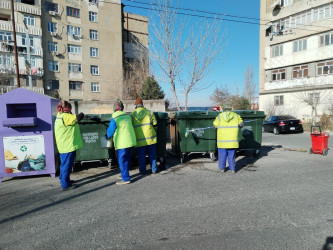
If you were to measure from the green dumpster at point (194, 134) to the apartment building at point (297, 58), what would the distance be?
53.5 feet

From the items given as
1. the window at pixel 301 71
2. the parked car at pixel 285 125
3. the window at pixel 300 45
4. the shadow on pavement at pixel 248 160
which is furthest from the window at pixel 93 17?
the shadow on pavement at pixel 248 160

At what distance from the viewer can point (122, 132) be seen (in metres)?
4.25

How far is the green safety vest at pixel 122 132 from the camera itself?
4.22m

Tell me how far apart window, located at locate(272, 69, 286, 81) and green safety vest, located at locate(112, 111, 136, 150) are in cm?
2429

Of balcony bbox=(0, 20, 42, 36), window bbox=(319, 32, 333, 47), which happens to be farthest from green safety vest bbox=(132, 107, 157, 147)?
balcony bbox=(0, 20, 42, 36)

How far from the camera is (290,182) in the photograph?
429 centimetres

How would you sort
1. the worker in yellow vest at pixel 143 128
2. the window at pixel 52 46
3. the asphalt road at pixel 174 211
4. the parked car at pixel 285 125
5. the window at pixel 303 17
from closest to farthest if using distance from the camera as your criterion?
the asphalt road at pixel 174 211 < the worker in yellow vest at pixel 143 128 < the parked car at pixel 285 125 < the window at pixel 303 17 < the window at pixel 52 46

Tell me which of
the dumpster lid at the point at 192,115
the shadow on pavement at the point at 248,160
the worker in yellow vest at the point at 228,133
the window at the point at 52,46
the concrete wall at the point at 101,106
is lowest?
the shadow on pavement at the point at 248,160

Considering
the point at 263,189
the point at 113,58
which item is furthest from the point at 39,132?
the point at 113,58

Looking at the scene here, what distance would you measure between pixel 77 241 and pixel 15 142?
10.5 ft

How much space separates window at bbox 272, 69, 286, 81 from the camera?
2388cm

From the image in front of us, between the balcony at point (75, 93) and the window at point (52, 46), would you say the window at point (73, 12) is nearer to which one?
the window at point (52, 46)

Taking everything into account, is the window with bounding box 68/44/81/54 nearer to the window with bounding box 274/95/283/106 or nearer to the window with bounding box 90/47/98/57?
the window with bounding box 90/47/98/57

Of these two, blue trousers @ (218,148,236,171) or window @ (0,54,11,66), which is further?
window @ (0,54,11,66)
